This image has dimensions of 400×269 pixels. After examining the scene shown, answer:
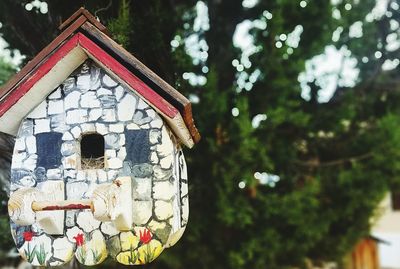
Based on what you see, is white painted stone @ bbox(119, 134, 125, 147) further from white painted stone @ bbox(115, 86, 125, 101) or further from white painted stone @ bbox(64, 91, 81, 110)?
white painted stone @ bbox(64, 91, 81, 110)

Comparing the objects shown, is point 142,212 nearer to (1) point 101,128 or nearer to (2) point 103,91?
(1) point 101,128

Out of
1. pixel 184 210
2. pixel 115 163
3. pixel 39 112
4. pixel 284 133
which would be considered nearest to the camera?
pixel 115 163

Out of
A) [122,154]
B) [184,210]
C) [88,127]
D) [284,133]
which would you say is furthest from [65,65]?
[284,133]

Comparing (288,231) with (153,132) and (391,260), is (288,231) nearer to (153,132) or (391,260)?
(153,132)

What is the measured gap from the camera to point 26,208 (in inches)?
106

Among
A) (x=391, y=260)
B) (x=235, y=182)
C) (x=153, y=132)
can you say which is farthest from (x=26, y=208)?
(x=391, y=260)

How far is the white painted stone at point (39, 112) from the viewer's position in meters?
2.96

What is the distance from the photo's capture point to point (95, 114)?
9.63ft

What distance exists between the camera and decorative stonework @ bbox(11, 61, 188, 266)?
2.84 m

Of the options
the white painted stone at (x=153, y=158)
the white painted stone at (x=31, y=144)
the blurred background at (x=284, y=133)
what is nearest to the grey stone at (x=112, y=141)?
the white painted stone at (x=153, y=158)

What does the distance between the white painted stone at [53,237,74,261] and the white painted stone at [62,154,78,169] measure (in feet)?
1.33

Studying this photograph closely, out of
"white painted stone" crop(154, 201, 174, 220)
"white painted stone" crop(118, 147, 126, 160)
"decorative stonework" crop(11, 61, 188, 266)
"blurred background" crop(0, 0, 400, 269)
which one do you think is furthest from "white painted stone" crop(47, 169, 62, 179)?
"blurred background" crop(0, 0, 400, 269)

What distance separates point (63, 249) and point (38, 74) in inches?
38.7

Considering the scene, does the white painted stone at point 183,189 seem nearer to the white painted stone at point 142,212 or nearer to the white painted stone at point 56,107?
the white painted stone at point 142,212
